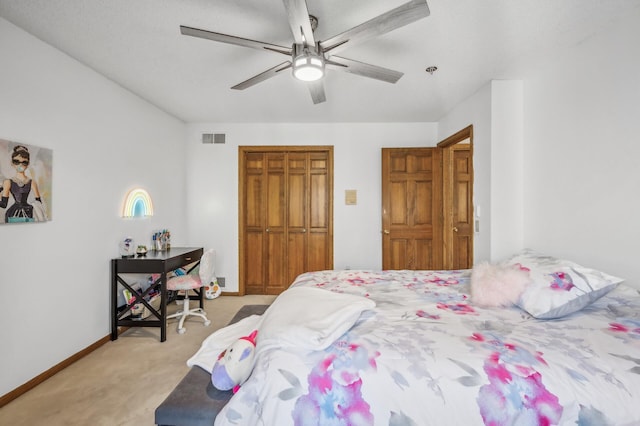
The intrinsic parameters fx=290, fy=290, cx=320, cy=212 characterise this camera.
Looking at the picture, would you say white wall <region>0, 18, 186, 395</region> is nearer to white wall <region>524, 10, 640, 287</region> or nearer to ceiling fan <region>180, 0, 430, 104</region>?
ceiling fan <region>180, 0, 430, 104</region>

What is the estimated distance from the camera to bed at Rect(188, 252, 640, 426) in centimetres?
102

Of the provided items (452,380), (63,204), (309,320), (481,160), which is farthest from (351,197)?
(452,380)

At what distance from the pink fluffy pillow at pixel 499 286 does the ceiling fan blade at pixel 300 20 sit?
1.75 m

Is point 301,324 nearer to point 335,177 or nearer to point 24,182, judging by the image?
point 24,182

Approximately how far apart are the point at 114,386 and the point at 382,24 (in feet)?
9.66

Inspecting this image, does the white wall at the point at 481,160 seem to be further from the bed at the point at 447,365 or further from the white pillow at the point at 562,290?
the bed at the point at 447,365

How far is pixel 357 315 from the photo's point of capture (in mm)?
1453

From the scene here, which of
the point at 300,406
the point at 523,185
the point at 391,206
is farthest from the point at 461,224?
the point at 300,406

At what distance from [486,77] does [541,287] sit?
210cm

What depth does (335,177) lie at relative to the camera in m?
4.22

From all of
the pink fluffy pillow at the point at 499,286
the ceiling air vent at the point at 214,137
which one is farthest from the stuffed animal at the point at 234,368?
the ceiling air vent at the point at 214,137

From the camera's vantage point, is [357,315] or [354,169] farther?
[354,169]

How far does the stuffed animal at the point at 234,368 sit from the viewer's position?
4.05 feet

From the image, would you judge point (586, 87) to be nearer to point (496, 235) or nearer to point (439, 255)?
point (496, 235)
